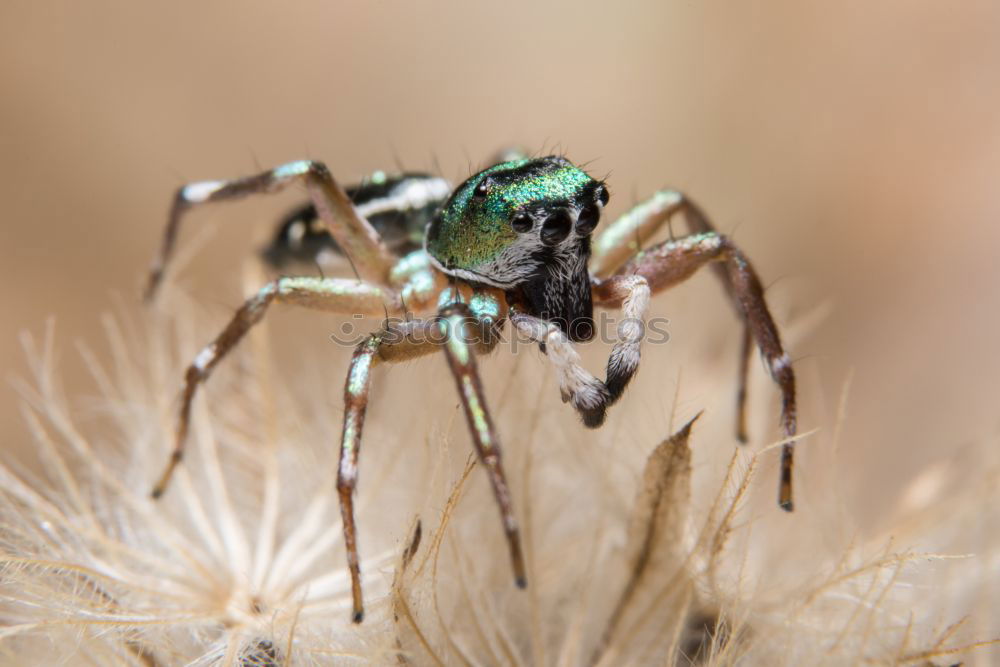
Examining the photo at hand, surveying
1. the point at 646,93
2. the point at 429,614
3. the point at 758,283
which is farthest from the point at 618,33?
the point at 429,614

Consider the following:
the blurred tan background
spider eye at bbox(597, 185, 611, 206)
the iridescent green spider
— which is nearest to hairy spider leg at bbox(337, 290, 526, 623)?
the iridescent green spider

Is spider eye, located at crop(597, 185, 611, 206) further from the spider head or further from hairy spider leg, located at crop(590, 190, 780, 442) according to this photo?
hairy spider leg, located at crop(590, 190, 780, 442)

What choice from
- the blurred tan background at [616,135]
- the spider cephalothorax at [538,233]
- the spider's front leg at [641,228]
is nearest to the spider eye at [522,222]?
the spider cephalothorax at [538,233]

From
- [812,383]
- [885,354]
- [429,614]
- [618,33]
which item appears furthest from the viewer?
[618,33]

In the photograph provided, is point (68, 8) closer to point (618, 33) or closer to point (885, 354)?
point (618, 33)

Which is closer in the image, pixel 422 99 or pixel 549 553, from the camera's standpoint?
pixel 549 553

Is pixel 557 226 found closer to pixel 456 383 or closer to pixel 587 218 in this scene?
pixel 587 218
